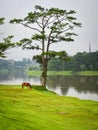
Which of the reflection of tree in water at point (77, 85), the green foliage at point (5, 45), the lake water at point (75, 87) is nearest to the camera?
the green foliage at point (5, 45)

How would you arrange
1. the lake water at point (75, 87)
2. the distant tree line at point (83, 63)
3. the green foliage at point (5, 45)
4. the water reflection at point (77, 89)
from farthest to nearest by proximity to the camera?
the distant tree line at point (83, 63) → the lake water at point (75, 87) → the water reflection at point (77, 89) → the green foliage at point (5, 45)

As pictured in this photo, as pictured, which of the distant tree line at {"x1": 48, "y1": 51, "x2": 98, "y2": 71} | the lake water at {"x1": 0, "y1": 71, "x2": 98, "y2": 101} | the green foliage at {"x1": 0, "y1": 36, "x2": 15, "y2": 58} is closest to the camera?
the green foliage at {"x1": 0, "y1": 36, "x2": 15, "y2": 58}

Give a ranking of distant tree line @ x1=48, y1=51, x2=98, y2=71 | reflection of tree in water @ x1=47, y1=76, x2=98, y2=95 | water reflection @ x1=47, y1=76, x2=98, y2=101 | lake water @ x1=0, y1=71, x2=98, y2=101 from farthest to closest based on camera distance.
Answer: distant tree line @ x1=48, y1=51, x2=98, y2=71 < reflection of tree in water @ x1=47, y1=76, x2=98, y2=95 < lake water @ x1=0, y1=71, x2=98, y2=101 < water reflection @ x1=47, y1=76, x2=98, y2=101

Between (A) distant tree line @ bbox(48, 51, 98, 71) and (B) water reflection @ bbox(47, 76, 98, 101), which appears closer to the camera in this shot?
(B) water reflection @ bbox(47, 76, 98, 101)

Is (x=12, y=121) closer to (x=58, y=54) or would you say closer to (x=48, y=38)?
(x=58, y=54)

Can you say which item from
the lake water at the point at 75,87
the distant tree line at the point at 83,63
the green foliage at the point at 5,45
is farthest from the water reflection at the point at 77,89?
the distant tree line at the point at 83,63

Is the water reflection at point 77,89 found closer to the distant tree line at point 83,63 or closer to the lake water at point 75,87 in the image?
the lake water at point 75,87

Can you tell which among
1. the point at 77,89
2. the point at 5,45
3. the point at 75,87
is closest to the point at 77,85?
the point at 75,87

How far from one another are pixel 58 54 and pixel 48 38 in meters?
3.64

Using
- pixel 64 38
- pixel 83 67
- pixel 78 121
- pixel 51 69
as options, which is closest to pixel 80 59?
pixel 83 67

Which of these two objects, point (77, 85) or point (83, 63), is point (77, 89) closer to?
point (77, 85)

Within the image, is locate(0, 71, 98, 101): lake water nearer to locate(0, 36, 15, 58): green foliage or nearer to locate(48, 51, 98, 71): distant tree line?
locate(0, 36, 15, 58): green foliage

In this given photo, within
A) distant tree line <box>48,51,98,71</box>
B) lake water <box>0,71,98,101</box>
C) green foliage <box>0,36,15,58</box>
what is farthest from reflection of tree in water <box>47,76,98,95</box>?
distant tree line <box>48,51,98,71</box>

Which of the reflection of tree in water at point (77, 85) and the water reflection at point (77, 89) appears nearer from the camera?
the water reflection at point (77, 89)
